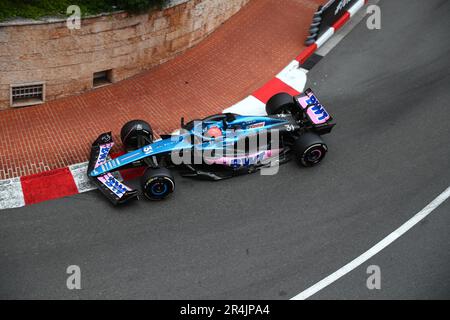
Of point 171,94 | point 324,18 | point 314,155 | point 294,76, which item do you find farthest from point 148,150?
point 324,18

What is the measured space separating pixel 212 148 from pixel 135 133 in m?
1.44

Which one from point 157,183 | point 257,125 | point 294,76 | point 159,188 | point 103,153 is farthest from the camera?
point 294,76

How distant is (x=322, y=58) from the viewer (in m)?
13.4

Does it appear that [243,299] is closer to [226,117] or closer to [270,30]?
[226,117]

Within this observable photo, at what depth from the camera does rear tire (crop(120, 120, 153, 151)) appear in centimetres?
1018

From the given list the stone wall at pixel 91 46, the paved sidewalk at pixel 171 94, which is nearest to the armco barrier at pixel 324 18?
the paved sidewalk at pixel 171 94

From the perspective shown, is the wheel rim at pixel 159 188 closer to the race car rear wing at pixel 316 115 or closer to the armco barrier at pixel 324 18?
the race car rear wing at pixel 316 115

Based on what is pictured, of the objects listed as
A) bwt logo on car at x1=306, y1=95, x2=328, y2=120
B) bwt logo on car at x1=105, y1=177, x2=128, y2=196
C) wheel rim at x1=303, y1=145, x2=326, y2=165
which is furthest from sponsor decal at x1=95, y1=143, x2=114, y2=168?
bwt logo on car at x1=306, y1=95, x2=328, y2=120

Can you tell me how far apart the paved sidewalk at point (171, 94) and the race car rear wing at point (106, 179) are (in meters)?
0.46

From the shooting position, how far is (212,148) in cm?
989

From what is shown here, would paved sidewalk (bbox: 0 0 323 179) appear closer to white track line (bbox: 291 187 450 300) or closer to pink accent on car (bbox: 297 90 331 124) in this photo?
pink accent on car (bbox: 297 90 331 124)

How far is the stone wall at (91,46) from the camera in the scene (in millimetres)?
10547

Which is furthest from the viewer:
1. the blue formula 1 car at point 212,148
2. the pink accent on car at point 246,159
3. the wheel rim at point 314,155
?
the wheel rim at point 314,155

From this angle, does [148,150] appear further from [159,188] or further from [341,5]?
[341,5]
